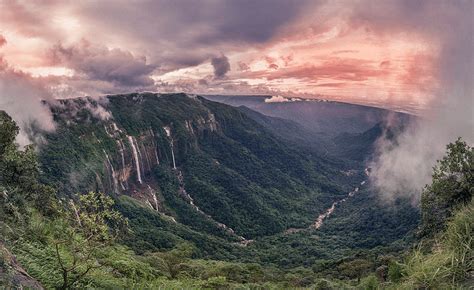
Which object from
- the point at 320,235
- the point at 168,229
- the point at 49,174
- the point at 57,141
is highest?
the point at 57,141

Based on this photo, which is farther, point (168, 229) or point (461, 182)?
point (168, 229)

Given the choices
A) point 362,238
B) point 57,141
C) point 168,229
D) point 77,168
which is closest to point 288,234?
point 362,238

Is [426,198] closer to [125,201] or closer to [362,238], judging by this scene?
[362,238]

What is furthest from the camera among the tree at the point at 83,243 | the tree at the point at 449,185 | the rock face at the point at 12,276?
the tree at the point at 449,185

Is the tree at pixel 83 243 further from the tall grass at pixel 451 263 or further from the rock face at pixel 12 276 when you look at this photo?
the tall grass at pixel 451 263

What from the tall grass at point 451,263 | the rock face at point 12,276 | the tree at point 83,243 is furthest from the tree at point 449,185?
the rock face at point 12,276

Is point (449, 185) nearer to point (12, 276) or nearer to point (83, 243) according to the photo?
point (83, 243)

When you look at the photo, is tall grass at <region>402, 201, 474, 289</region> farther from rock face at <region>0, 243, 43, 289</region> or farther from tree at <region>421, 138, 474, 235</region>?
tree at <region>421, 138, 474, 235</region>
